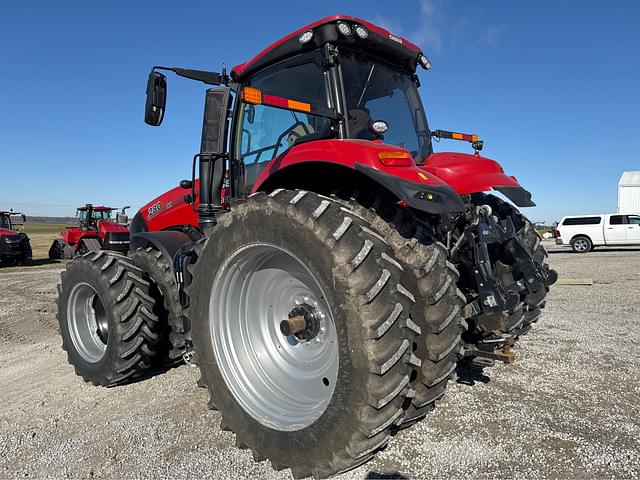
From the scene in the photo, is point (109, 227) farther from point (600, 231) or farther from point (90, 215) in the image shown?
point (600, 231)

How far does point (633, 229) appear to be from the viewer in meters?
18.2

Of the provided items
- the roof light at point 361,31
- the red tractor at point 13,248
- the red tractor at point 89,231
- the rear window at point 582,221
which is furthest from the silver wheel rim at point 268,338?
the rear window at point 582,221

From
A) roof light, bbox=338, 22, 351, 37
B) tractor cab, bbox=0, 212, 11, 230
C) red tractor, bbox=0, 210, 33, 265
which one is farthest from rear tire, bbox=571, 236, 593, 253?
tractor cab, bbox=0, 212, 11, 230

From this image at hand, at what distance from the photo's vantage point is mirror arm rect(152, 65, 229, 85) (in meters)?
3.29

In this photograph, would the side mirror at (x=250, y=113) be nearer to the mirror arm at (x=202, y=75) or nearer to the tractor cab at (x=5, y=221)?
the mirror arm at (x=202, y=75)

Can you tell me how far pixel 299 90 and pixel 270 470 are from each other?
7.95 ft

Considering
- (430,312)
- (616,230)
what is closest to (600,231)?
(616,230)

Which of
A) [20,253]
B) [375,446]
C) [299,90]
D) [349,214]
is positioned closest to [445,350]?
[375,446]

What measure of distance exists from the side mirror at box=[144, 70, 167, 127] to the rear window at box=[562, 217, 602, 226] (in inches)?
800

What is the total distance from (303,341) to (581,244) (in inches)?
795

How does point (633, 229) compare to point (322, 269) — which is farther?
point (633, 229)

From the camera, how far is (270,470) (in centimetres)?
233

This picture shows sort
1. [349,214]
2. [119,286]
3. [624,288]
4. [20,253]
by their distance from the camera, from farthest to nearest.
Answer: [20,253]
[624,288]
[119,286]
[349,214]

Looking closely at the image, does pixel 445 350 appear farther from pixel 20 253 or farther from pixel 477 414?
pixel 20 253
